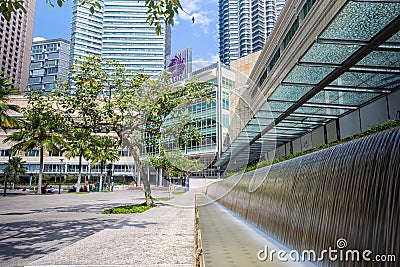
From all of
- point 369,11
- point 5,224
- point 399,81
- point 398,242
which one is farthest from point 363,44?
point 5,224

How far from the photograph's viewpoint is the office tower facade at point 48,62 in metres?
145

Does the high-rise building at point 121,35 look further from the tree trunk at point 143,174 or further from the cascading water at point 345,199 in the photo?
the cascading water at point 345,199

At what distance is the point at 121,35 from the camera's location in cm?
13225

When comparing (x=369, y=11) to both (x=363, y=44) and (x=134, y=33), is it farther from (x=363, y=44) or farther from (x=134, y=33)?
(x=134, y=33)

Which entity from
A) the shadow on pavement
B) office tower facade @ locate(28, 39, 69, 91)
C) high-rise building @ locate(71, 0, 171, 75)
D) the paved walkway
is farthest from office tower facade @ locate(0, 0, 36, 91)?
the paved walkway

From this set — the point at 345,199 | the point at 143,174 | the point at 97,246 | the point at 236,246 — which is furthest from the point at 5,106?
the point at 345,199

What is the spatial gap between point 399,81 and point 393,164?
28.7ft

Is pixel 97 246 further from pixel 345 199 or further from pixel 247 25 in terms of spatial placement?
pixel 247 25

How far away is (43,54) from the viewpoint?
152 m

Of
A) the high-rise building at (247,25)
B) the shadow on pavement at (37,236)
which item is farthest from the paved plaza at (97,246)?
the high-rise building at (247,25)

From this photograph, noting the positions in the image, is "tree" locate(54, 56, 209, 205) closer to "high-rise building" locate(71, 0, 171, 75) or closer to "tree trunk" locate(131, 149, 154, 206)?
"tree trunk" locate(131, 149, 154, 206)

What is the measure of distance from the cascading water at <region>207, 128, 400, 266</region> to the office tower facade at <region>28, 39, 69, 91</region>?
153m

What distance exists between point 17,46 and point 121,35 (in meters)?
40.2

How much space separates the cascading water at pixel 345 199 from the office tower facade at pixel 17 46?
407 feet
